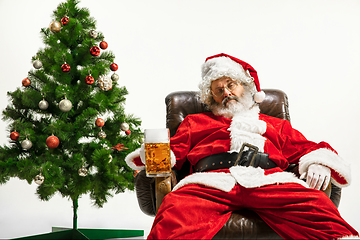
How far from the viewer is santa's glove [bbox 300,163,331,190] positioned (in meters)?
1.68

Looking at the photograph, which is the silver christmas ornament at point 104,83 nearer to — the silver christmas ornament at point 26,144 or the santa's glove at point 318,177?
the silver christmas ornament at point 26,144

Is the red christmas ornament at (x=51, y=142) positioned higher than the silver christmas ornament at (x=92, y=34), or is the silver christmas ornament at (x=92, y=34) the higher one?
the silver christmas ornament at (x=92, y=34)

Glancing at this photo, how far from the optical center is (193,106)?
243 cm

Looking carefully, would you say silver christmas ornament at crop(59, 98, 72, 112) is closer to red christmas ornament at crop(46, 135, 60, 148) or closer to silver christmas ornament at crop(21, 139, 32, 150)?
red christmas ornament at crop(46, 135, 60, 148)

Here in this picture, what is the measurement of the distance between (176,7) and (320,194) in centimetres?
254

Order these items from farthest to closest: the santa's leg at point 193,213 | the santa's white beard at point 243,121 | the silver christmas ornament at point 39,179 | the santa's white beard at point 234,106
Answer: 1. the silver christmas ornament at point 39,179
2. the santa's white beard at point 234,106
3. the santa's white beard at point 243,121
4. the santa's leg at point 193,213

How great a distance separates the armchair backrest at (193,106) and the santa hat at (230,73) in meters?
0.11

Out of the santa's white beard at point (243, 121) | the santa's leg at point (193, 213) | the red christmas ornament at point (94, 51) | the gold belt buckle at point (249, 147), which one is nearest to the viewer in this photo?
the santa's leg at point (193, 213)

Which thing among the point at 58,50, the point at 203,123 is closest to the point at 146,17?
the point at 58,50

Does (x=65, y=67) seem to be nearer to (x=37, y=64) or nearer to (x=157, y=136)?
(x=37, y=64)

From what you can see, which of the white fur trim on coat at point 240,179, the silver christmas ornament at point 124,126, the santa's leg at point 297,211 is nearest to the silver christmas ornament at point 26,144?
the silver christmas ornament at point 124,126

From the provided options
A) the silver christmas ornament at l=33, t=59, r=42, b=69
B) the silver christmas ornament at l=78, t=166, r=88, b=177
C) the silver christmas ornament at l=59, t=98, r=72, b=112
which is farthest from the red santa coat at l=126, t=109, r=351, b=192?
the silver christmas ornament at l=33, t=59, r=42, b=69

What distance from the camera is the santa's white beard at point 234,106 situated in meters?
2.19

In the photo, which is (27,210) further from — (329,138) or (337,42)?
(337,42)
